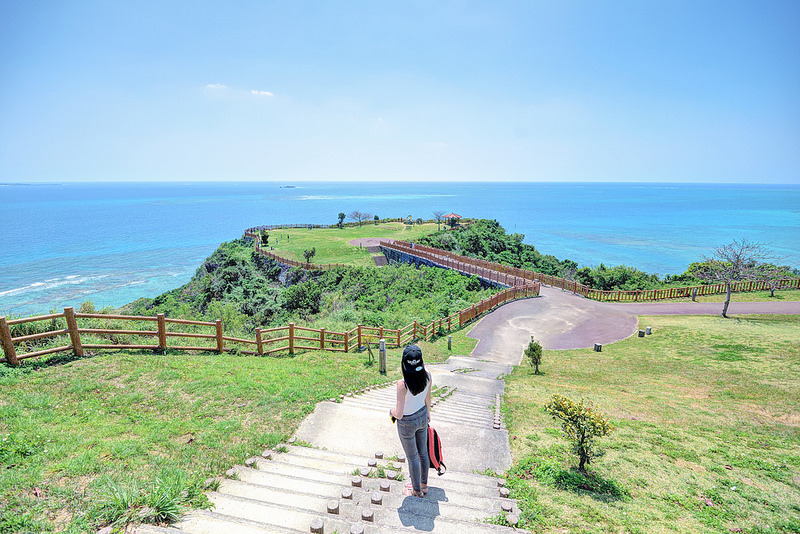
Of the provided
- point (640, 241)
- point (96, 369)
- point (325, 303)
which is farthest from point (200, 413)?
point (640, 241)

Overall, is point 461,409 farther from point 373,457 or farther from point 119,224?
point 119,224

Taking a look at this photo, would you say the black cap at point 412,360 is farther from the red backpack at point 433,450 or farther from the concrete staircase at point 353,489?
the concrete staircase at point 353,489

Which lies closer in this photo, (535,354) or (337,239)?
(535,354)

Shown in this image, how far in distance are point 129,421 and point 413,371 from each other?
6.04 metres

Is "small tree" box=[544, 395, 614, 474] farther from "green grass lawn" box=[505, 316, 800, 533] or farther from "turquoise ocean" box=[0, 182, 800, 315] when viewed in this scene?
"turquoise ocean" box=[0, 182, 800, 315]

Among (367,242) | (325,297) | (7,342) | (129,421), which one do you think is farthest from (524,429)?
(367,242)

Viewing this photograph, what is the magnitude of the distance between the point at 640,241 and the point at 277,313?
92715 millimetres

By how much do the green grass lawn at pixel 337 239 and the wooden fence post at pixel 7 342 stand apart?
3157 cm

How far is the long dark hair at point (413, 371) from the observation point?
454 centimetres

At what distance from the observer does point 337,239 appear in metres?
53.4

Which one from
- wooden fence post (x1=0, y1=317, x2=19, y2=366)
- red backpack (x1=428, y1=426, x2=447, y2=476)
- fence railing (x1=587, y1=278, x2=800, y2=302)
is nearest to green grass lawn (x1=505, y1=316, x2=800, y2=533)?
red backpack (x1=428, y1=426, x2=447, y2=476)

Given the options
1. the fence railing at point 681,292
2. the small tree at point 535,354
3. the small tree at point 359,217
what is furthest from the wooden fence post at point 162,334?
the small tree at point 359,217

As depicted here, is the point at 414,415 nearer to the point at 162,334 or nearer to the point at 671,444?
the point at 671,444

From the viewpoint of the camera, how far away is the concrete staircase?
164 inches
